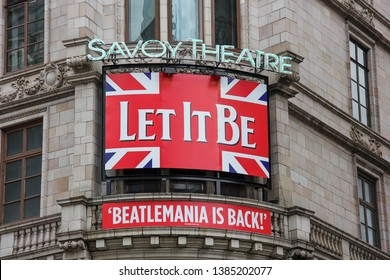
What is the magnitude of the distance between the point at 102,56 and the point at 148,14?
2740 millimetres

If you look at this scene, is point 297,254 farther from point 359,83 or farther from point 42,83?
point 359,83

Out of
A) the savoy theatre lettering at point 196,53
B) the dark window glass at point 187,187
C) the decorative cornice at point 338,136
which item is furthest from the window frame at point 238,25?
the dark window glass at point 187,187

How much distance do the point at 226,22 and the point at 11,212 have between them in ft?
29.1

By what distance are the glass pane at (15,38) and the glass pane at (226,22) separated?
639cm

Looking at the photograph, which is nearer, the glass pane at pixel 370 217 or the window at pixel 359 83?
the glass pane at pixel 370 217

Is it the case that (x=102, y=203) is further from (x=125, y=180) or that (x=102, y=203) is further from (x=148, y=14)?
(x=148, y=14)

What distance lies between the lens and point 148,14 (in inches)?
1591

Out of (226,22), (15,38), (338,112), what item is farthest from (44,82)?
(338,112)

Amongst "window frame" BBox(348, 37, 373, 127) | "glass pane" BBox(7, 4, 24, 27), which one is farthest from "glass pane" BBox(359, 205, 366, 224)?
"glass pane" BBox(7, 4, 24, 27)

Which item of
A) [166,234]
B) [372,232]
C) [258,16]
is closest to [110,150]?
[166,234]

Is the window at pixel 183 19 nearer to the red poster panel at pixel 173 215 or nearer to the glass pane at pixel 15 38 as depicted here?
the glass pane at pixel 15 38

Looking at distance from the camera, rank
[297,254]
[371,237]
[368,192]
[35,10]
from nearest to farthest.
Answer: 1. [297,254]
2. [35,10]
3. [371,237]
4. [368,192]

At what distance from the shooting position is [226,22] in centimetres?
4091

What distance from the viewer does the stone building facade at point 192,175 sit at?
121ft
